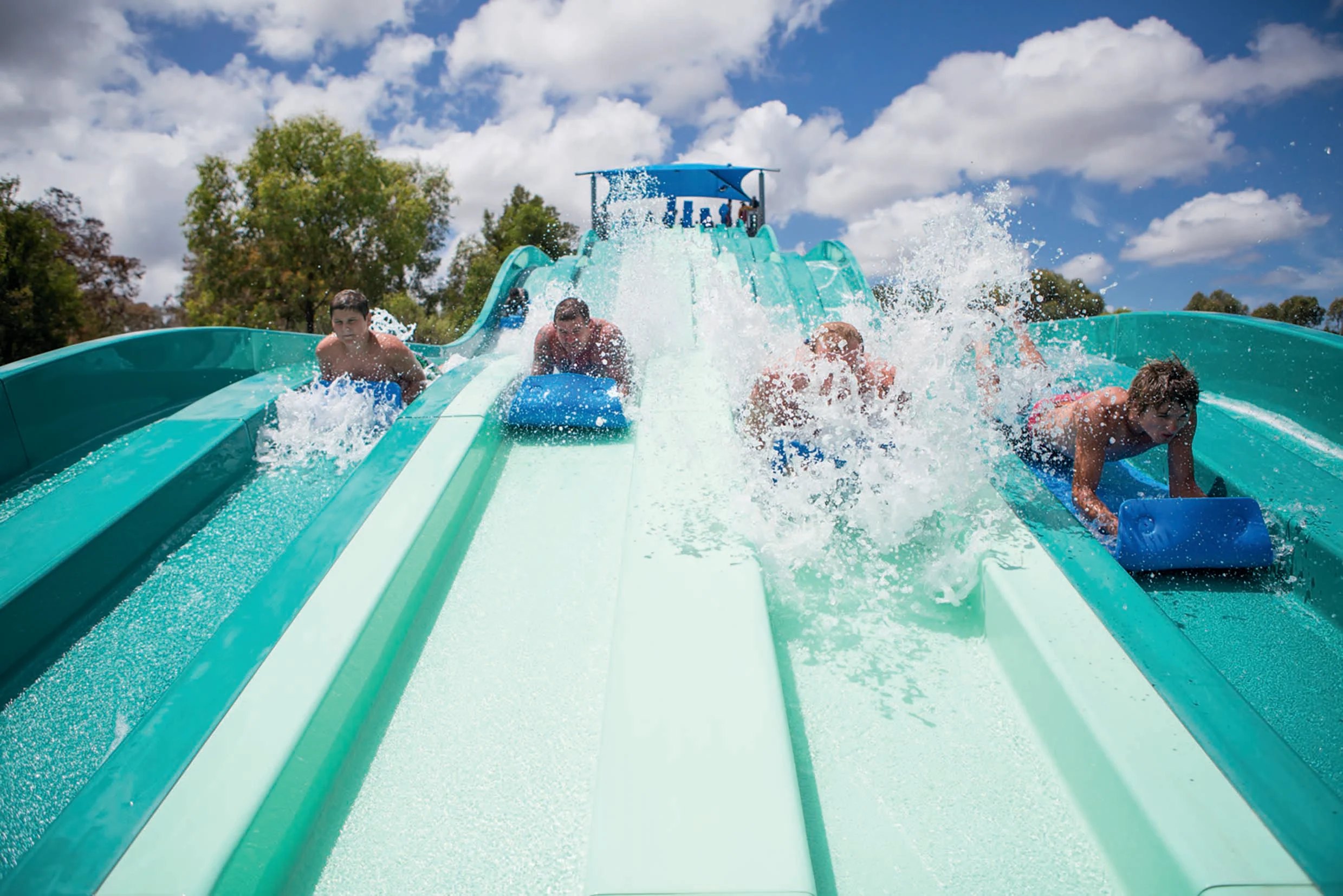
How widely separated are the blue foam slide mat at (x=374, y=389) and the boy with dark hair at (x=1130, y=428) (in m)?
3.00

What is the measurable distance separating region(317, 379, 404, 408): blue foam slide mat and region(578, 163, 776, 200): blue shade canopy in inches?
309

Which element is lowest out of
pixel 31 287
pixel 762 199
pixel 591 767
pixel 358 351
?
pixel 591 767

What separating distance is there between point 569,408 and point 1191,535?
2.57 m

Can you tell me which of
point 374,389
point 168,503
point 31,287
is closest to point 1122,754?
point 168,503

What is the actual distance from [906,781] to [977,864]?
23 centimetres

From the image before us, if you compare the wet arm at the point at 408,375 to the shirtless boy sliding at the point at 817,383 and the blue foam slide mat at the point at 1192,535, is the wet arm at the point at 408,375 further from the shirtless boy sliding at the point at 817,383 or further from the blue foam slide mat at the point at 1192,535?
the blue foam slide mat at the point at 1192,535

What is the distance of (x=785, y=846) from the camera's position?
1.35m

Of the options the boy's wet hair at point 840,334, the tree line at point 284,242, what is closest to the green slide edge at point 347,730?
the boy's wet hair at point 840,334

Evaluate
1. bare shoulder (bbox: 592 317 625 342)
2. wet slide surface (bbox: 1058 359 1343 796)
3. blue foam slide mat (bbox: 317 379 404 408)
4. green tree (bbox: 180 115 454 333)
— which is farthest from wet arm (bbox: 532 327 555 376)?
green tree (bbox: 180 115 454 333)

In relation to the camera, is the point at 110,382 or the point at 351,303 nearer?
the point at 110,382

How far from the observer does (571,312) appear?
3.93 metres

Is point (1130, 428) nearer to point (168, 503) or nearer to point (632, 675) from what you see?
point (632, 675)

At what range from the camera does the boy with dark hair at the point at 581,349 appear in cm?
398

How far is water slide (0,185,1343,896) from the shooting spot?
145 centimetres
